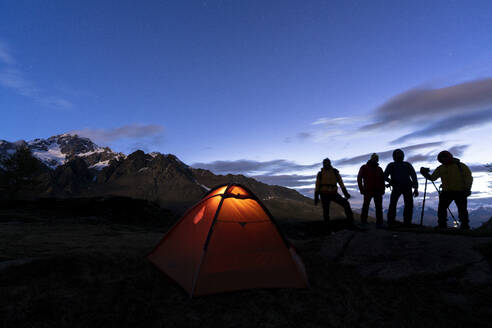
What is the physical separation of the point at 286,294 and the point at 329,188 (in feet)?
20.5

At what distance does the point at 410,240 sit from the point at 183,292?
21.6 ft

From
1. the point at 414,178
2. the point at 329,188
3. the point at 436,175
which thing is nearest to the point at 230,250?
the point at 329,188

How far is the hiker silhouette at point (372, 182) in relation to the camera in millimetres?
10711

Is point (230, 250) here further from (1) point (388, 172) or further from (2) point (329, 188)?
(1) point (388, 172)

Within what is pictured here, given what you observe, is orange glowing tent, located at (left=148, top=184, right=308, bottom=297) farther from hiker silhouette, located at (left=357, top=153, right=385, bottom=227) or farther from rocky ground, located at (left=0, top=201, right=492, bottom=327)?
hiker silhouette, located at (left=357, top=153, right=385, bottom=227)

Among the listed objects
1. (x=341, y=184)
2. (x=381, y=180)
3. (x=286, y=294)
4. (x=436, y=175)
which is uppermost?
(x=436, y=175)

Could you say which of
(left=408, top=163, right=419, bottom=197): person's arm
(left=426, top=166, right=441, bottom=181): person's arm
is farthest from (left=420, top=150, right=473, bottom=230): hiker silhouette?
(left=408, top=163, right=419, bottom=197): person's arm

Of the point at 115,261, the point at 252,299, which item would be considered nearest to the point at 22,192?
the point at 115,261

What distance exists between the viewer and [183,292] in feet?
18.1

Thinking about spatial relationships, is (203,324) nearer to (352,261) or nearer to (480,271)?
(352,261)

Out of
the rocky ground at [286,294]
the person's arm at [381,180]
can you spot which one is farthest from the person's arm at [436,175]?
the rocky ground at [286,294]

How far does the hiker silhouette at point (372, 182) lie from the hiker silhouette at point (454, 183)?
2.02m

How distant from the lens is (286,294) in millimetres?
5488

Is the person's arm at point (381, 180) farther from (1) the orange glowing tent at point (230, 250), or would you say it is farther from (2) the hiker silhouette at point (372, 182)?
(1) the orange glowing tent at point (230, 250)
